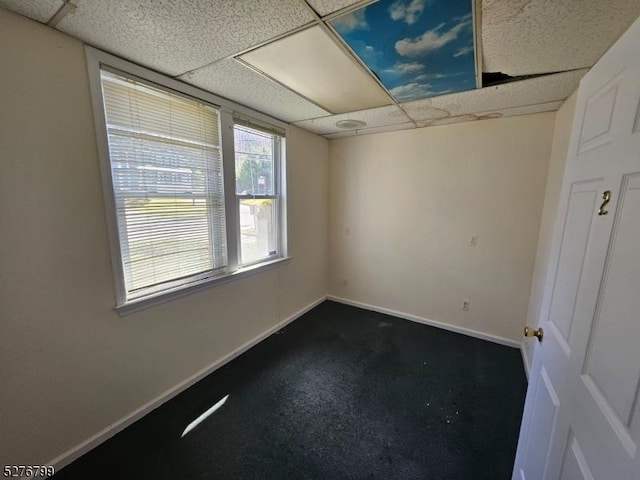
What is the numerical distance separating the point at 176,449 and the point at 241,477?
46 cm

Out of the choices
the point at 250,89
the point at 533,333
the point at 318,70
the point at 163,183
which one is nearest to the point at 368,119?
the point at 318,70

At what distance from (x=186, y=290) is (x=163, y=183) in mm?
797

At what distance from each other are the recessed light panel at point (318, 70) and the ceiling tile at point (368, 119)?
174 mm

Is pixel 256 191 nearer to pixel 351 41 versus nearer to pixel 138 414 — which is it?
pixel 351 41

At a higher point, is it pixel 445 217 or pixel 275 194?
pixel 275 194

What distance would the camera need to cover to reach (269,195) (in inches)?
106

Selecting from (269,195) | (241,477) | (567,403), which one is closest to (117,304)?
(241,477)

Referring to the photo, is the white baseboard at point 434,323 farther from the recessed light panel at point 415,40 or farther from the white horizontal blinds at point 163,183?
the recessed light panel at point 415,40

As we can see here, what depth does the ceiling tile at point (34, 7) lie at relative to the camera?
1.06 m

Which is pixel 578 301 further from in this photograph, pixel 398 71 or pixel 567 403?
pixel 398 71

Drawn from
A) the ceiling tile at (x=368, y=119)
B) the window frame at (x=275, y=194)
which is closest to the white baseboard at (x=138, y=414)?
the window frame at (x=275, y=194)

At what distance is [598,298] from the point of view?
73 centimetres

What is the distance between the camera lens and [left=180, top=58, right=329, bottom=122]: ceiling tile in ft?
5.30

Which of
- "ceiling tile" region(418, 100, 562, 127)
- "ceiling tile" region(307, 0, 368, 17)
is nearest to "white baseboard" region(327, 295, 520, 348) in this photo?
"ceiling tile" region(418, 100, 562, 127)
